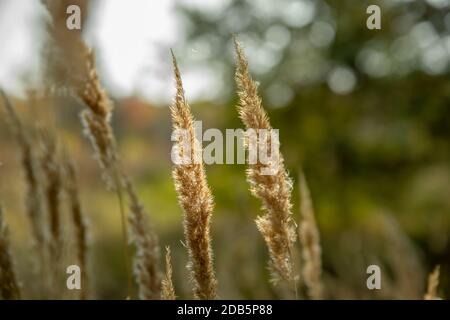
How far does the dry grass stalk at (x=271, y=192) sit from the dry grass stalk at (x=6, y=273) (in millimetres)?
783

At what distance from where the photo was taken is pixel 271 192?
4.97 feet

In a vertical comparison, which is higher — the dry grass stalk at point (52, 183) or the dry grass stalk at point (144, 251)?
the dry grass stalk at point (52, 183)

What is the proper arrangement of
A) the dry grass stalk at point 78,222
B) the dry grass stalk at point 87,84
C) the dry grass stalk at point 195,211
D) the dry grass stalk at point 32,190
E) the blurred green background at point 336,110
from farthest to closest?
1. the blurred green background at point 336,110
2. the dry grass stalk at point 32,190
3. the dry grass stalk at point 78,222
4. the dry grass stalk at point 87,84
5. the dry grass stalk at point 195,211

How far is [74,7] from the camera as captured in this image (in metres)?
1.99

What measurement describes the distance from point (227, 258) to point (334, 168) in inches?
301

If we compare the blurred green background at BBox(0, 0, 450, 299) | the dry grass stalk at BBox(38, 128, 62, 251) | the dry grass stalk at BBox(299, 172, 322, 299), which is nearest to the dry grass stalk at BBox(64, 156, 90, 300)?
the dry grass stalk at BBox(38, 128, 62, 251)

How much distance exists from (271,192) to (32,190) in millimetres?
1141

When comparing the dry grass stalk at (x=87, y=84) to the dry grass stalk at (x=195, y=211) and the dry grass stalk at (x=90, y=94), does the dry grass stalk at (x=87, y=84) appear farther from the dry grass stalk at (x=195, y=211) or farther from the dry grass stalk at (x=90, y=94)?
the dry grass stalk at (x=195, y=211)

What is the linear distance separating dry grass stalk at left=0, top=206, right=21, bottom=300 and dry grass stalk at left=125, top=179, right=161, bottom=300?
A: 36cm

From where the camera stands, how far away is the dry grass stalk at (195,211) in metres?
1.45

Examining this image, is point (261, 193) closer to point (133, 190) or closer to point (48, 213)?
point (133, 190)

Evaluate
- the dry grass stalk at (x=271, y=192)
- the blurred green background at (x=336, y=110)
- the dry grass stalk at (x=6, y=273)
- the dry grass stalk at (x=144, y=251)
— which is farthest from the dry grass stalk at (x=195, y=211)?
the blurred green background at (x=336, y=110)

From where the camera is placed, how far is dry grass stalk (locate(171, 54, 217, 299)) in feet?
4.77

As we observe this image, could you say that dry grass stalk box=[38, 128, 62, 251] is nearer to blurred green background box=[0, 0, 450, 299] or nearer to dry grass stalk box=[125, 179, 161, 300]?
dry grass stalk box=[125, 179, 161, 300]
